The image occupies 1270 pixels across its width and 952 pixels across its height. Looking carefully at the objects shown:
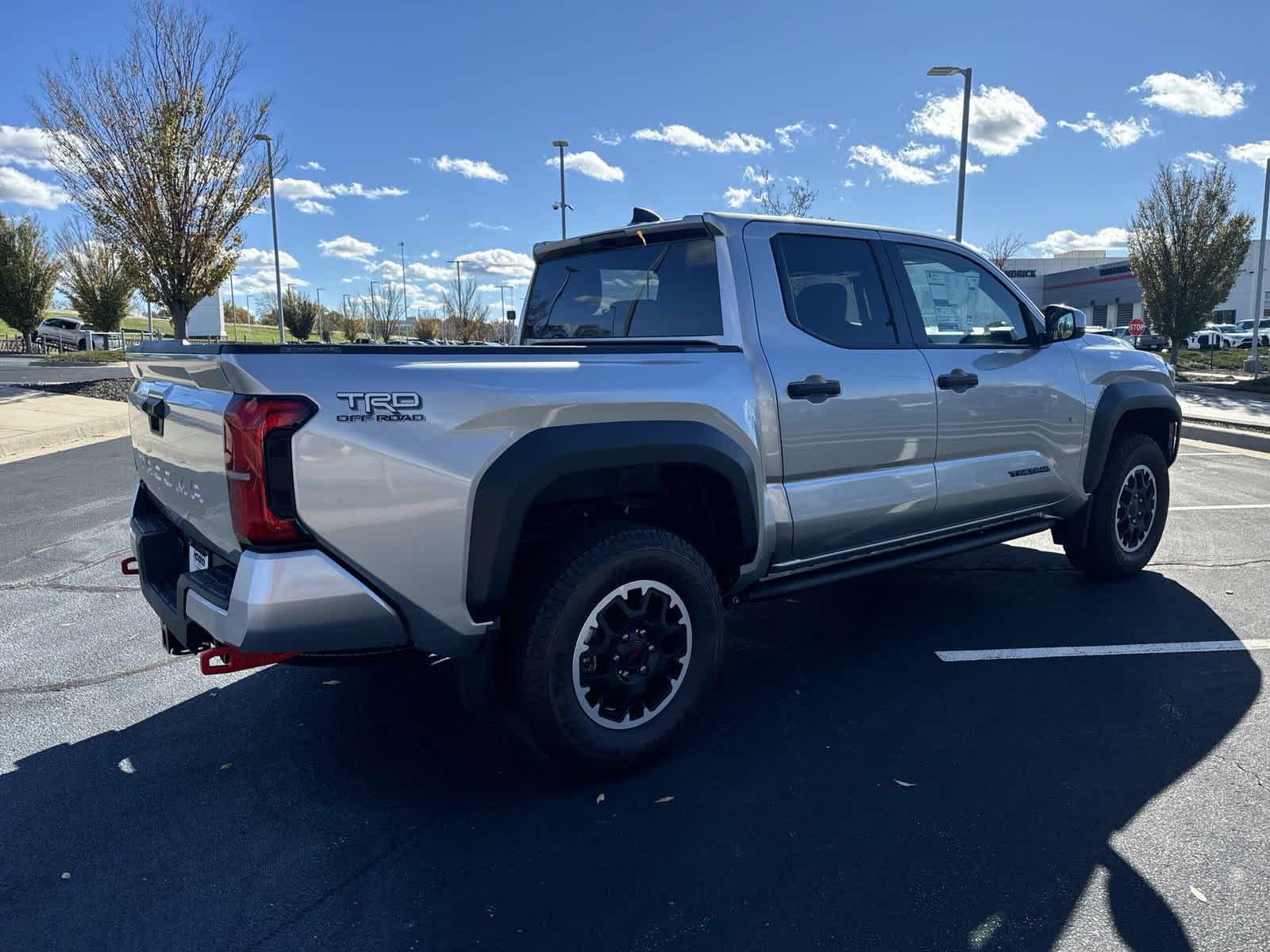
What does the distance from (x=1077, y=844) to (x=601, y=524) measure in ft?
5.71

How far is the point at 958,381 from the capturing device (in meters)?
4.12

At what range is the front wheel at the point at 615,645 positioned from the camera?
2.84 metres

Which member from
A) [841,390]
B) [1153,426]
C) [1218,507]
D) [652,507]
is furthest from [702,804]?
[1218,507]

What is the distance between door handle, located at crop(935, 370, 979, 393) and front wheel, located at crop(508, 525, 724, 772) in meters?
1.59

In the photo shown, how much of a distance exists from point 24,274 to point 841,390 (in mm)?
39032

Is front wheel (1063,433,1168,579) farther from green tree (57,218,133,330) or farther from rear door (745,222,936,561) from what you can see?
green tree (57,218,133,330)

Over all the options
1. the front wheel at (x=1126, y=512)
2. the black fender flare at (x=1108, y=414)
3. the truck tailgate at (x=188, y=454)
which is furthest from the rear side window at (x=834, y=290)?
the truck tailgate at (x=188, y=454)

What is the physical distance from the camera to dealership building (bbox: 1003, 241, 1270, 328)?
179ft

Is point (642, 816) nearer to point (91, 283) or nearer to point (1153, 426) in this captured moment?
point (1153, 426)

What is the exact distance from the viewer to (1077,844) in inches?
105

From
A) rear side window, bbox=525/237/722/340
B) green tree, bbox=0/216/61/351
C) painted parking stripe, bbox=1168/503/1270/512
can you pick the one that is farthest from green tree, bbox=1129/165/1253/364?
green tree, bbox=0/216/61/351

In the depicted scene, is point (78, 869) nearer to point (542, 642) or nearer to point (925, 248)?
point (542, 642)

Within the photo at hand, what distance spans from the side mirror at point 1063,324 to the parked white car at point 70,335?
4434 cm

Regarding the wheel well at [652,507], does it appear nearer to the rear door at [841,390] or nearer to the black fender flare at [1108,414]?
the rear door at [841,390]
